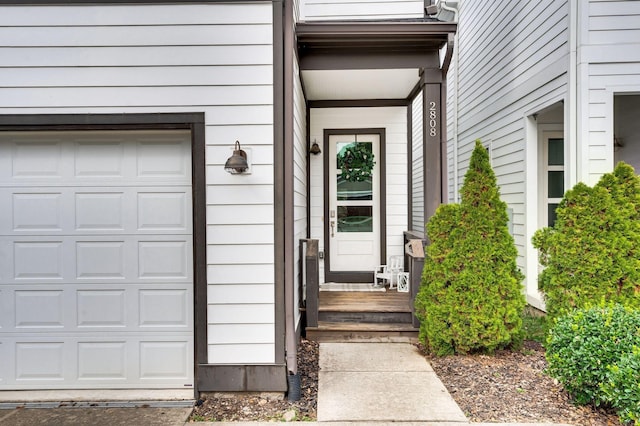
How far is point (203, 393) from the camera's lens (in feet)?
10.0

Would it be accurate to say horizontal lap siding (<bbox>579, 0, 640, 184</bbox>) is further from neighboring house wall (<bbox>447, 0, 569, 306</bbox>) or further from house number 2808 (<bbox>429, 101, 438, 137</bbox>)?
house number 2808 (<bbox>429, 101, 438, 137</bbox>)

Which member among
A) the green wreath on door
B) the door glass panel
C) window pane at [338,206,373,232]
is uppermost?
the green wreath on door

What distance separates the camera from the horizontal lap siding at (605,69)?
3.84 meters

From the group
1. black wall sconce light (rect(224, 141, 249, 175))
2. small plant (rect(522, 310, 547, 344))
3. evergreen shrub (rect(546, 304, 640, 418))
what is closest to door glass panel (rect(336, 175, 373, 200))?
small plant (rect(522, 310, 547, 344))

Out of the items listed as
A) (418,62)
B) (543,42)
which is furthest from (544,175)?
(418,62)

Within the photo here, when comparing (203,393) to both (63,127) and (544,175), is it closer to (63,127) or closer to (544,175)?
(63,127)

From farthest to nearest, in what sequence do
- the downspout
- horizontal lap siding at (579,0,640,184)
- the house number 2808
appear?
the downspout
the house number 2808
horizontal lap siding at (579,0,640,184)

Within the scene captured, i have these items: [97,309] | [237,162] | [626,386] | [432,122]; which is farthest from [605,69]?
[97,309]

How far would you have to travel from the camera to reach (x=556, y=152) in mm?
5430

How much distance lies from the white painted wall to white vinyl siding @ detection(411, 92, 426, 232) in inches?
7.0

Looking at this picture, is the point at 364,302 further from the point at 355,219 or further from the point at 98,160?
the point at 98,160

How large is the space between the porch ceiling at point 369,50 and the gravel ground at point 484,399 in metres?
3.03

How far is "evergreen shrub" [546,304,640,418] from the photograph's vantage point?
7.57 feet

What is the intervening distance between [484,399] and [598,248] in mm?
1622
